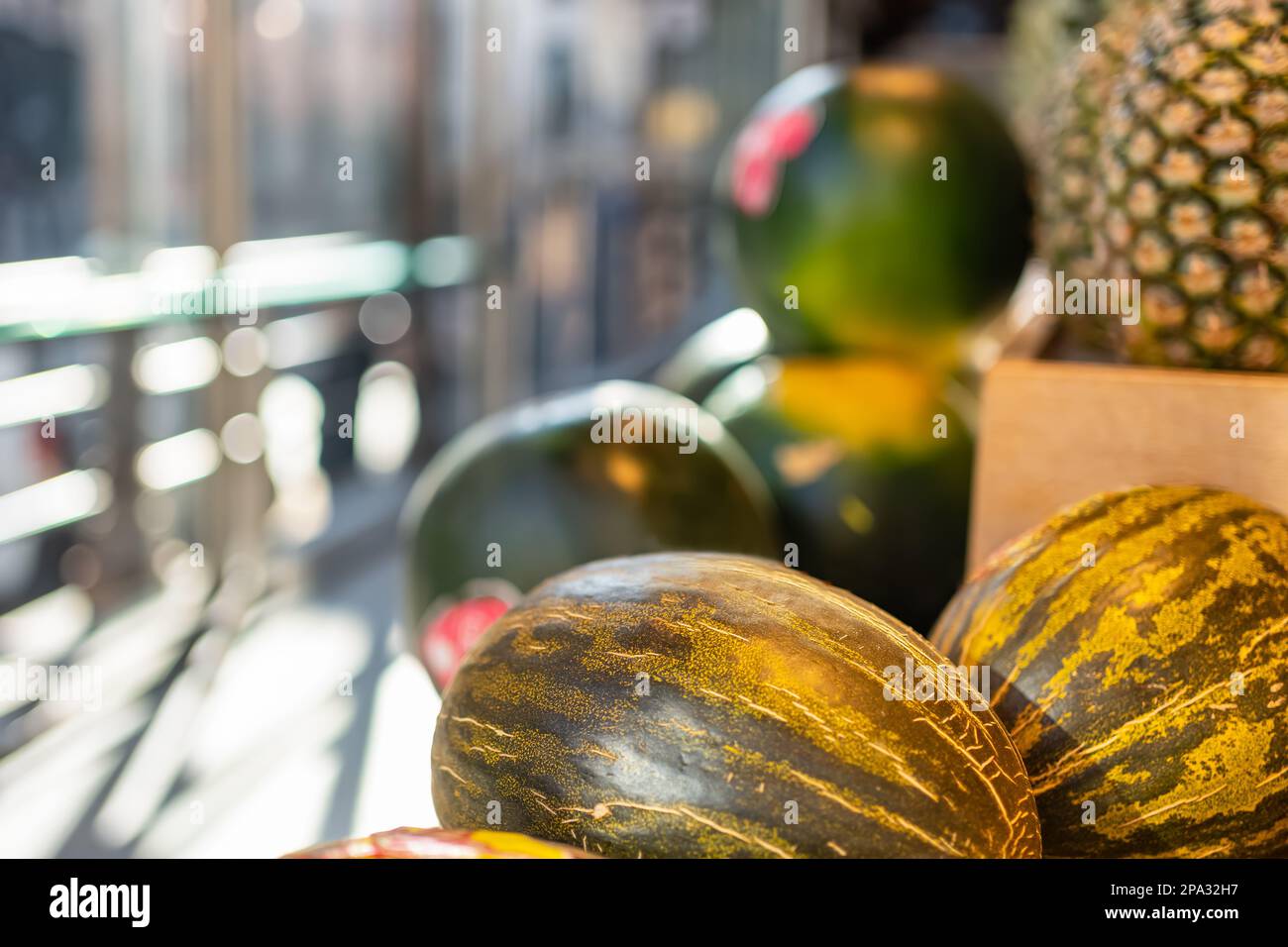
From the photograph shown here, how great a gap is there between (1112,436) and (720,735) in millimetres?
599

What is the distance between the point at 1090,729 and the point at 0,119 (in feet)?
14.1

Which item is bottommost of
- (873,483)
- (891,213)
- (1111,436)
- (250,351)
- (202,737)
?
(202,737)

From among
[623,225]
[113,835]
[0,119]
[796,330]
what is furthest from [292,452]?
[796,330]

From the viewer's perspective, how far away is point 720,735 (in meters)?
0.63

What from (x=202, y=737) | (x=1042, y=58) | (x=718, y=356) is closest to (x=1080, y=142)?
(x=718, y=356)

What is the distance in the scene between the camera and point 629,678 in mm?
658

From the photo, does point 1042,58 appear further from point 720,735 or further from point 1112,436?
point 720,735

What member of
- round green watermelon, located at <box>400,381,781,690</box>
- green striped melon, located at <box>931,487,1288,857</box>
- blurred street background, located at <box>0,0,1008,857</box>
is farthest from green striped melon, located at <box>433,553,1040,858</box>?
round green watermelon, located at <box>400,381,781,690</box>

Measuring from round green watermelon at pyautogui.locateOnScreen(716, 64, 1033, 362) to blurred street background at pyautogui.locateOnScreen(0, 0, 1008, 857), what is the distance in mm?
695

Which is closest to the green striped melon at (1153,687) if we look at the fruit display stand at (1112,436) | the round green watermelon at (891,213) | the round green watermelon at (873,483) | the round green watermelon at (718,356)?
the fruit display stand at (1112,436)

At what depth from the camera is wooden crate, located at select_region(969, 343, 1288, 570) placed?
1013 mm

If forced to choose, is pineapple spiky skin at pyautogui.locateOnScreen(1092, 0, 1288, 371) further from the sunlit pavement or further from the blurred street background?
the sunlit pavement

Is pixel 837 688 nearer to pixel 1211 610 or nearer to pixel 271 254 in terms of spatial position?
pixel 1211 610

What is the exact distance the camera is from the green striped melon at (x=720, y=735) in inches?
24.0
